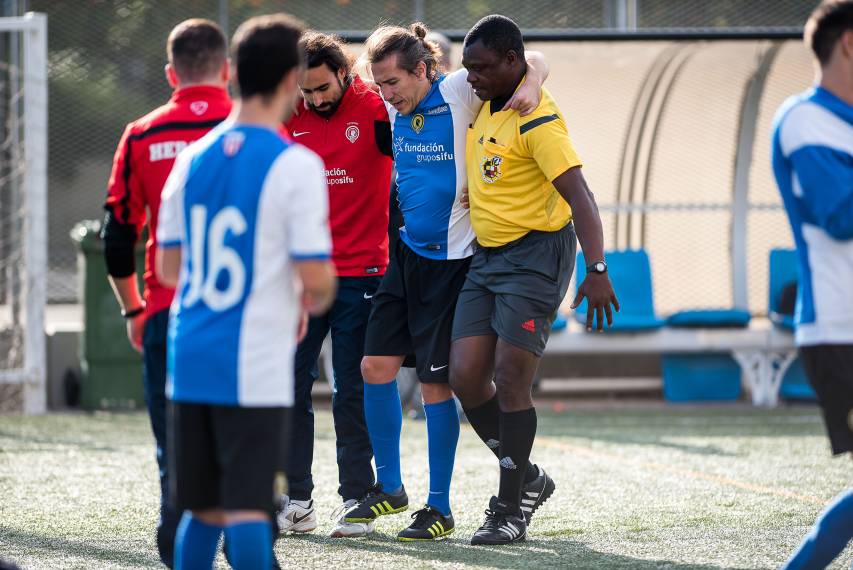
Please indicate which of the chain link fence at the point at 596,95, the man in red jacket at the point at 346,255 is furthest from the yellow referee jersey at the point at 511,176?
the chain link fence at the point at 596,95

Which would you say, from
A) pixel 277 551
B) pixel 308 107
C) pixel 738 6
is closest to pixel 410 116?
pixel 308 107

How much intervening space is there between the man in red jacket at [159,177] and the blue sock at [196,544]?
57 centimetres

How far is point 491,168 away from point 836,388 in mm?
1720

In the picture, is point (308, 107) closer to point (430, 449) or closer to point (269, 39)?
point (430, 449)

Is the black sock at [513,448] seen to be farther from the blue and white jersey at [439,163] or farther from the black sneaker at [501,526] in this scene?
the blue and white jersey at [439,163]

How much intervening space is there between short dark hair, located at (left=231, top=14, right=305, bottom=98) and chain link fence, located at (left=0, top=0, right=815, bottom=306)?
8.48 meters

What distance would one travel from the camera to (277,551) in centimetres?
450

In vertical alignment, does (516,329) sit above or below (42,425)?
above

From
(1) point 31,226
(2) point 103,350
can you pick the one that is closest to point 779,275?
(2) point 103,350

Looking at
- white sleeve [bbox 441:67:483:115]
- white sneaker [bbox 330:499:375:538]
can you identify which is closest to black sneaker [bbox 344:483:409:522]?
white sneaker [bbox 330:499:375:538]

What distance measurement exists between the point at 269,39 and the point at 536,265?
1834 millimetres

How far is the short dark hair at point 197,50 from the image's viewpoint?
11.7ft

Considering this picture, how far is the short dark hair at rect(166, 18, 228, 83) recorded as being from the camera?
140 inches

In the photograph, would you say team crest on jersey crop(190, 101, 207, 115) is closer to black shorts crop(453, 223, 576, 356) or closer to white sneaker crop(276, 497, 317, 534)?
black shorts crop(453, 223, 576, 356)
